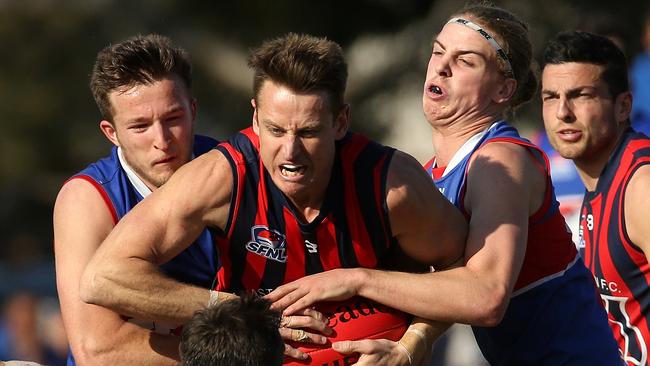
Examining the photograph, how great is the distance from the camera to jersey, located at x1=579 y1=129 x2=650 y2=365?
6.04 m

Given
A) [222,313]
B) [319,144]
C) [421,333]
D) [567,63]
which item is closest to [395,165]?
[319,144]

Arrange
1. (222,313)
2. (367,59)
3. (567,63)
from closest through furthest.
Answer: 1. (222,313)
2. (567,63)
3. (367,59)

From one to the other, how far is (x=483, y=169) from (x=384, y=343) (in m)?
0.92

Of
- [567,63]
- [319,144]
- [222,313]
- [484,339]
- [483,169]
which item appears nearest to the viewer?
[222,313]

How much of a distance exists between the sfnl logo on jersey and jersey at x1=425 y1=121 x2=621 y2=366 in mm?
940

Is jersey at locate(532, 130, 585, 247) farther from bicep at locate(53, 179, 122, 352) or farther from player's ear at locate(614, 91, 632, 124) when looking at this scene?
bicep at locate(53, 179, 122, 352)

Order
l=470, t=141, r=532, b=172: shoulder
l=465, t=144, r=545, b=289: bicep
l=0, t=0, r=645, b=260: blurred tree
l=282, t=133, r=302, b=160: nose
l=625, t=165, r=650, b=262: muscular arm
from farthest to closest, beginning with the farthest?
l=0, t=0, r=645, b=260: blurred tree → l=625, t=165, r=650, b=262: muscular arm → l=470, t=141, r=532, b=172: shoulder → l=465, t=144, r=545, b=289: bicep → l=282, t=133, r=302, b=160: nose

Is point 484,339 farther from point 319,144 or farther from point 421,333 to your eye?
point 319,144

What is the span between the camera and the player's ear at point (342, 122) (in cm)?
464

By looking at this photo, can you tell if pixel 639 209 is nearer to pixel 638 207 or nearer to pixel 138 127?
pixel 638 207

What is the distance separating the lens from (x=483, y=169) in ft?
16.6

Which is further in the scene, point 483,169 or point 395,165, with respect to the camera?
point 483,169

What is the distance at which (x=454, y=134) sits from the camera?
5574 millimetres

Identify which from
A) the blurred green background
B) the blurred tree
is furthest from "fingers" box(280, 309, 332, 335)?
the blurred tree
